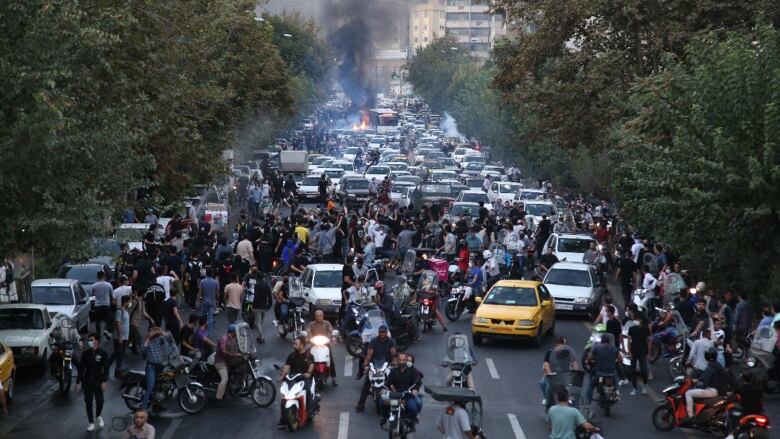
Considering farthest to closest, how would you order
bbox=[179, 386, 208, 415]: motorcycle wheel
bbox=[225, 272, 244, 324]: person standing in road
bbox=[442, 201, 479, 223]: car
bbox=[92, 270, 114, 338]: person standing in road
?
bbox=[442, 201, 479, 223]: car
bbox=[92, 270, 114, 338]: person standing in road
bbox=[225, 272, 244, 324]: person standing in road
bbox=[179, 386, 208, 415]: motorcycle wheel

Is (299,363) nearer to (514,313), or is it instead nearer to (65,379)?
(65,379)

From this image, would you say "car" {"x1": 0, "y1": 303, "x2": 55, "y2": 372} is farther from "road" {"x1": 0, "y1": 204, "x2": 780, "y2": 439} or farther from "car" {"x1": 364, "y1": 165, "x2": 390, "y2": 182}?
"car" {"x1": 364, "y1": 165, "x2": 390, "y2": 182}

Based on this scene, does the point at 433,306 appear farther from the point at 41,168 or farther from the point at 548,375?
the point at 41,168

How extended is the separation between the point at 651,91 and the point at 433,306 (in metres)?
7.12

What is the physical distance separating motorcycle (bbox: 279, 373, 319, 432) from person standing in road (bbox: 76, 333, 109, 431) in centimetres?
276

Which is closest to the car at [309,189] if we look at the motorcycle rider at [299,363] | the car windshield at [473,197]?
the car windshield at [473,197]

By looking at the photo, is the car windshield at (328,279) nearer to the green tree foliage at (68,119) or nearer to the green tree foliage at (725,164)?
the green tree foliage at (68,119)

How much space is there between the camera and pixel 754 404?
1836cm

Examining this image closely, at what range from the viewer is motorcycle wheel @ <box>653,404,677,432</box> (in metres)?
20.2

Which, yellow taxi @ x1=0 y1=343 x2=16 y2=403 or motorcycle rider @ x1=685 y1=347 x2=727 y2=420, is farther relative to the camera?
yellow taxi @ x1=0 y1=343 x2=16 y2=403

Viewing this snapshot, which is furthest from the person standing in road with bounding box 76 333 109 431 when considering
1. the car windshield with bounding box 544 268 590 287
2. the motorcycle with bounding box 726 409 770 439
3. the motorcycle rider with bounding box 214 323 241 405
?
the car windshield with bounding box 544 268 590 287

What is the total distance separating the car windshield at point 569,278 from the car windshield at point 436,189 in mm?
23431

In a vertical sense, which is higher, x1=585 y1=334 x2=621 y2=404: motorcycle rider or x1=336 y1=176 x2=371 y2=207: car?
x1=585 y1=334 x2=621 y2=404: motorcycle rider

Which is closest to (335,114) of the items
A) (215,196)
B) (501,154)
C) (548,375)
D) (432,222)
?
(501,154)
